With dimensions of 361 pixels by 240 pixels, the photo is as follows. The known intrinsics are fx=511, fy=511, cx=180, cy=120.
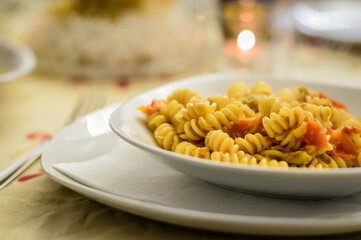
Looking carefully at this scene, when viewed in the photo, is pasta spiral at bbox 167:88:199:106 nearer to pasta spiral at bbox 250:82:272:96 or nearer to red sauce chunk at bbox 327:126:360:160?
pasta spiral at bbox 250:82:272:96

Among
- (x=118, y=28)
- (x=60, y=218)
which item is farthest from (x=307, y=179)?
(x=118, y=28)

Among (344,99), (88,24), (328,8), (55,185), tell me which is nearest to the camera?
(55,185)

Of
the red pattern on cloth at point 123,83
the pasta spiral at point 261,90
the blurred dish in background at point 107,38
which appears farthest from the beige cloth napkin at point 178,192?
the blurred dish in background at point 107,38

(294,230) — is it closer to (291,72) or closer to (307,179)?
(307,179)

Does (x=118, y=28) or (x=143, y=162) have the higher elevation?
(x=118, y=28)

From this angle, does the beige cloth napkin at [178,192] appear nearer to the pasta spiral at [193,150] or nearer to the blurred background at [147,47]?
the pasta spiral at [193,150]

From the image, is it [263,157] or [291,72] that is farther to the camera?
[291,72]

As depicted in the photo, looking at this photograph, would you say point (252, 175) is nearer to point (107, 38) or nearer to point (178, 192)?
point (178, 192)
